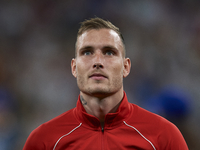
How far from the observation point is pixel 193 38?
12.9ft

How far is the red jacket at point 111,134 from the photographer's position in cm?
171

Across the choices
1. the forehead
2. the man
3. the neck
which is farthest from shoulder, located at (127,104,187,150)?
the forehead

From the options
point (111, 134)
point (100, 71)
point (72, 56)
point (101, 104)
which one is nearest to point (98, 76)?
point (100, 71)

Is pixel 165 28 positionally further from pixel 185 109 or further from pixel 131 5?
pixel 185 109

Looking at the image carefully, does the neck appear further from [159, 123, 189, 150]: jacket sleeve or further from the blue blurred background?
the blue blurred background

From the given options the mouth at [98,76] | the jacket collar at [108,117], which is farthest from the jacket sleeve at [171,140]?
the mouth at [98,76]

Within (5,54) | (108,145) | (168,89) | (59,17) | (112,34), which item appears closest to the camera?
(108,145)

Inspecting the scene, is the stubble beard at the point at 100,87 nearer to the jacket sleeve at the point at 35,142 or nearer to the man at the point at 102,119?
the man at the point at 102,119

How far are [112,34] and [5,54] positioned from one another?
2636 millimetres

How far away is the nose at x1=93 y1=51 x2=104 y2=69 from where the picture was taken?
70.3 inches

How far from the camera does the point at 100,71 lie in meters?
1.77

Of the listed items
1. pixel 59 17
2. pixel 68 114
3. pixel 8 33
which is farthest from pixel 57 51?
pixel 68 114

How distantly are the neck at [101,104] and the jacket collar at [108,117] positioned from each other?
0.05 meters

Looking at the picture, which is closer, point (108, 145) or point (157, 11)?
point (108, 145)
